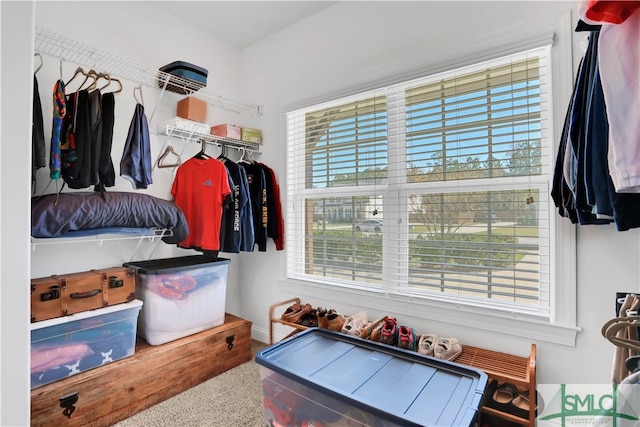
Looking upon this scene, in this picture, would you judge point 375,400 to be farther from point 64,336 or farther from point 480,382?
point 64,336

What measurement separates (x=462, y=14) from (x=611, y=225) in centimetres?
142

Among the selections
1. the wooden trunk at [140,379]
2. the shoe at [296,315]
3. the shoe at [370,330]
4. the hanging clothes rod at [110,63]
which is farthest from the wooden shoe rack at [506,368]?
the hanging clothes rod at [110,63]

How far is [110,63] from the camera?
2199 mm

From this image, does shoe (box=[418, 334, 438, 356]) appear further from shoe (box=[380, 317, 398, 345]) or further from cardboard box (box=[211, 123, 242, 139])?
cardboard box (box=[211, 123, 242, 139])

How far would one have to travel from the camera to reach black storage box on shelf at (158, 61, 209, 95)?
229 centimetres

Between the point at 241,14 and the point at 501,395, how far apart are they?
3176 mm

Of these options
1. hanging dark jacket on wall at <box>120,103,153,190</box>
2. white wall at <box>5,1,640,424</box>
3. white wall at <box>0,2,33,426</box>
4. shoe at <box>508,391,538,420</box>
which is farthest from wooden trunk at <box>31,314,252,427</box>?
shoe at <box>508,391,538,420</box>

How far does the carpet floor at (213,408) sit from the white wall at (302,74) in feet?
2.51

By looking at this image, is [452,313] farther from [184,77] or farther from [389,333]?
[184,77]

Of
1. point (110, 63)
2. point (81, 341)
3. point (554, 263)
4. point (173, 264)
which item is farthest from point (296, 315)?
point (110, 63)

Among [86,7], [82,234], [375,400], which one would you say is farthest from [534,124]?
[86,7]

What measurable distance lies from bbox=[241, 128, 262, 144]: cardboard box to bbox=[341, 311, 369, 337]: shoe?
1.72 m

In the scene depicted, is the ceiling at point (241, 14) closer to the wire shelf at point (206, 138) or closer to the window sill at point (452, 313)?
the wire shelf at point (206, 138)

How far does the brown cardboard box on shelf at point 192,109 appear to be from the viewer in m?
2.47
